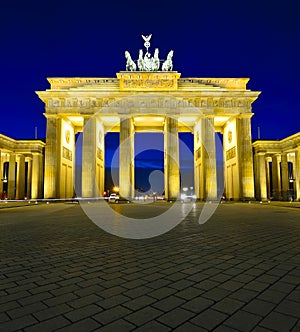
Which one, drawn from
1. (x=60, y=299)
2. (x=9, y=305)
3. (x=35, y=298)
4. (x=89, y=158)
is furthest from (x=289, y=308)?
(x=89, y=158)

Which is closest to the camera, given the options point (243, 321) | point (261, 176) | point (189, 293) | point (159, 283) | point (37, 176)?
point (243, 321)

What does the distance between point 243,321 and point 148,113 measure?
34121mm

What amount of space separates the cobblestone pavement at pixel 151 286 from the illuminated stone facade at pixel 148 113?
2846cm

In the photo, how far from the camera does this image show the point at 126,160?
1369 inches

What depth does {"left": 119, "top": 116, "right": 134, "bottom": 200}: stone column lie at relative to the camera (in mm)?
34031

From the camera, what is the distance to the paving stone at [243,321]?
2.33m

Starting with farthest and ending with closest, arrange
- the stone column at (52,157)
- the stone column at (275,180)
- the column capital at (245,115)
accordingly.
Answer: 1. the stone column at (275,180)
2. the column capital at (245,115)
3. the stone column at (52,157)

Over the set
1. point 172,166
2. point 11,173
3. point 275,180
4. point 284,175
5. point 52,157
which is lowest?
point 275,180

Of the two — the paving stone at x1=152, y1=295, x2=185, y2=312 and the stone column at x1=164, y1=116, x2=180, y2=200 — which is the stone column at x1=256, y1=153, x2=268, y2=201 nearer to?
the stone column at x1=164, y1=116, x2=180, y2=200

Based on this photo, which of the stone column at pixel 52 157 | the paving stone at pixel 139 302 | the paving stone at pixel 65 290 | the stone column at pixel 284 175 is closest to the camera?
the paving stone at pixel 139 302

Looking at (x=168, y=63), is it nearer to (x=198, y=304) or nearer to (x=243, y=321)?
(x=198, y=304)

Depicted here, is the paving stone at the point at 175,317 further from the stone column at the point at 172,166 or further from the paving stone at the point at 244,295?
the stone column at the point at 172,166

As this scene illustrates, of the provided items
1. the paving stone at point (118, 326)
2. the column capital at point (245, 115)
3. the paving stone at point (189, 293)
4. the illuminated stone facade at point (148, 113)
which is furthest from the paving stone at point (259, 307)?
the column capital at point (245, 115)

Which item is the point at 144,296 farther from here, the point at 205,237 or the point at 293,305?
the point at 205,237
